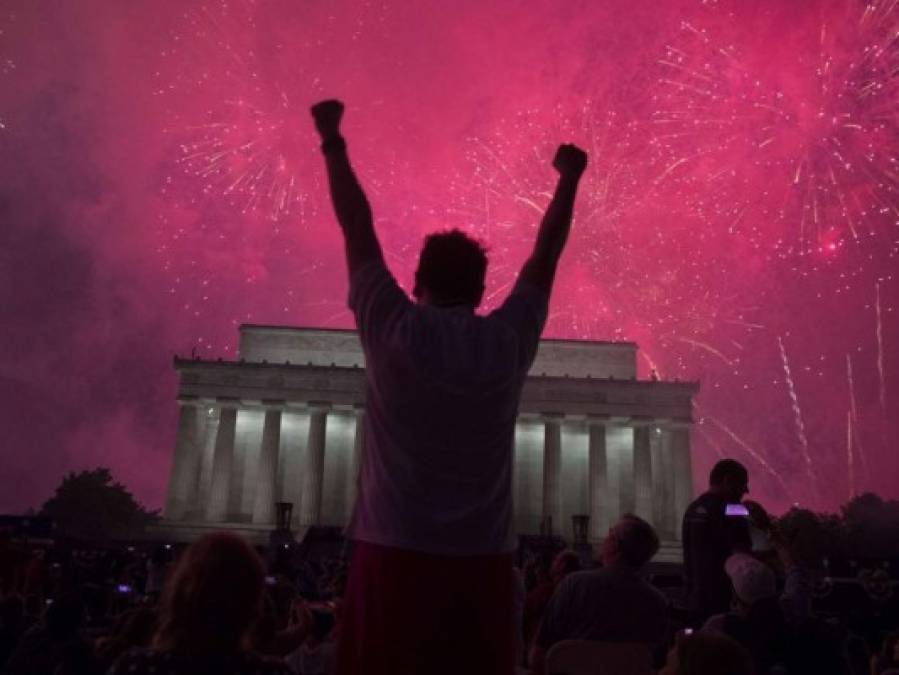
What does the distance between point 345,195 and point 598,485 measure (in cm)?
6446

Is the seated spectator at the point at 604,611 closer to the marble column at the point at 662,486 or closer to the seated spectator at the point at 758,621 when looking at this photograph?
the seated spectator at the point at 758,621

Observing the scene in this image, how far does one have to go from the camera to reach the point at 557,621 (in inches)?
303

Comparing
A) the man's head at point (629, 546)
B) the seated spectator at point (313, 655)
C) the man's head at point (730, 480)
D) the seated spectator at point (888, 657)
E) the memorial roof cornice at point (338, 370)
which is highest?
the memorial roof cornice at point (338, 370)

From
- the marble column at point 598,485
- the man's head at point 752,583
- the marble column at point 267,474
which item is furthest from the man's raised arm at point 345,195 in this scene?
the marble column at point 598,485

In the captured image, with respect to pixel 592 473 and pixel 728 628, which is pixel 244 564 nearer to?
pixel 728 628

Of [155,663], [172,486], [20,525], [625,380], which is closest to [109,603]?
[155,663]

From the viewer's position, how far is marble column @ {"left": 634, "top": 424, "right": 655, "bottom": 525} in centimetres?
6606

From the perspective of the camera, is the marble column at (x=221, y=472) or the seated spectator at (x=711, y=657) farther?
the marble column at (x=221, y=472)

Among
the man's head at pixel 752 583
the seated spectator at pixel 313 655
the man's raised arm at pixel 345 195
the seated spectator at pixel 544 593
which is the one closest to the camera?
the man's raised arm at pixel 345 195

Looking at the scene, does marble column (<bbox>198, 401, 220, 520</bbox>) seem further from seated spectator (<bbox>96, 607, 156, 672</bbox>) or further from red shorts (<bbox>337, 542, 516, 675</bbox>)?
red shorts (<bbox>337, 542, 516, 675</bbox>)

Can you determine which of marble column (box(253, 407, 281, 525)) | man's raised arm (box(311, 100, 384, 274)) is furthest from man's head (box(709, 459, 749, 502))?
marble column (box(253, 407, 281, 525))

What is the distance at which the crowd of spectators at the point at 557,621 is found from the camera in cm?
442

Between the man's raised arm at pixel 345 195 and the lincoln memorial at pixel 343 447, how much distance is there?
62.2 m

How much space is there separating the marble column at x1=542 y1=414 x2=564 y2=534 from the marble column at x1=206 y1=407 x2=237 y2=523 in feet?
80.4
